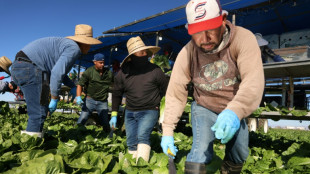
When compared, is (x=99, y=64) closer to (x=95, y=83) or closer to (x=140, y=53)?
(x=95, y=83)

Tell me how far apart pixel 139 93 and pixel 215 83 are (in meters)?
1.62

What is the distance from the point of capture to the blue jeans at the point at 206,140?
1.88m

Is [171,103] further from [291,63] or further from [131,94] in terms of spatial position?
[291,63]

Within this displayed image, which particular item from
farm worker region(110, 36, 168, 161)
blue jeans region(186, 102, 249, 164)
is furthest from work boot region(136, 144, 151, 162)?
blue jeans region(186, 102, 249, 164)

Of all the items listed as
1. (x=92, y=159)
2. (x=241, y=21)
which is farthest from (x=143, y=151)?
(x=241, y=21)

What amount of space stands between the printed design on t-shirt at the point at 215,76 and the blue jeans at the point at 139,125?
1.41m

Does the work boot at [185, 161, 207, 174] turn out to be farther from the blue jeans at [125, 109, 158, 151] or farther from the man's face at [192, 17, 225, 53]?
the blue jeans at [125, 109, 158, 151]

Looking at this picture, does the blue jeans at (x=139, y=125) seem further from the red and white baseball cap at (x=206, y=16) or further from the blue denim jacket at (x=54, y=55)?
the red and white baseball cap at (x=206, y=16)

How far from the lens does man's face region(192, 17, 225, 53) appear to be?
5.79 feet

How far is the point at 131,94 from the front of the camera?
3.47 meters

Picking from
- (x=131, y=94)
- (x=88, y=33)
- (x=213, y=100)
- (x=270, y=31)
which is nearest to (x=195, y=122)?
(x=213, y=100)

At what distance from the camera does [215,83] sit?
1982 mm

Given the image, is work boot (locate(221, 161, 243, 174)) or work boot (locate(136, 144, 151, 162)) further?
work boot (locate(136, 144, 151, 162))

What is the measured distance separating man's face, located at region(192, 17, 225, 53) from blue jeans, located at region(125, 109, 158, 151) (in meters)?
1.72
